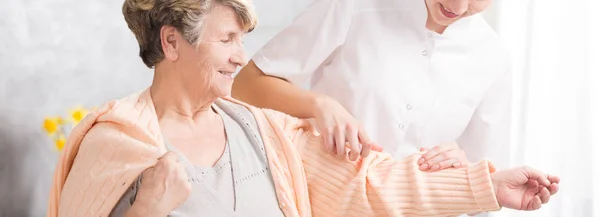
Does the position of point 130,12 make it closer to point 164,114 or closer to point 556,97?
point 164,114

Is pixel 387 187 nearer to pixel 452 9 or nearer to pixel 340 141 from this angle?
pixel 340 141

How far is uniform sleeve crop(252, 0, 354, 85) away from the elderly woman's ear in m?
0.40

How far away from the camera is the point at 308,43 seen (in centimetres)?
215

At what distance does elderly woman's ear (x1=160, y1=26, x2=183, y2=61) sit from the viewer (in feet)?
5.76

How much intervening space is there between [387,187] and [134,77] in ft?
3.40

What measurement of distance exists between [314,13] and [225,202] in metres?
0.60

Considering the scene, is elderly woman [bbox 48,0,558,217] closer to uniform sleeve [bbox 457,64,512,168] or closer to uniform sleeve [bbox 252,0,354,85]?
uniform sleeve [bbox 252,0,354,85]

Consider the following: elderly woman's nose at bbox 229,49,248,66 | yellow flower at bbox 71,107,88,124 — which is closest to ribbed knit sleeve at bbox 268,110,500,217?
elderly woman's nose at bbox 229,49,248,66

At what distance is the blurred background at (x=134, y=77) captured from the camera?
2336 mm

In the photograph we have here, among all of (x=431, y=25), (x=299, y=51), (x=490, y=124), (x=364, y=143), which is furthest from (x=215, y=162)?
(x=490, y=124)

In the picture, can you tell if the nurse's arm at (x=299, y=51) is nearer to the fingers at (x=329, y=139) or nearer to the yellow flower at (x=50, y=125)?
the fingers at (x=329, y=139)

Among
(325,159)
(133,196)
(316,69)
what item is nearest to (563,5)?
(316,69)

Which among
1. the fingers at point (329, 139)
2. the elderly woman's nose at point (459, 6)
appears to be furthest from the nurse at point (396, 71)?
the fingers at point (329, 139)

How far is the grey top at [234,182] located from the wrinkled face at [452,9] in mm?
510
